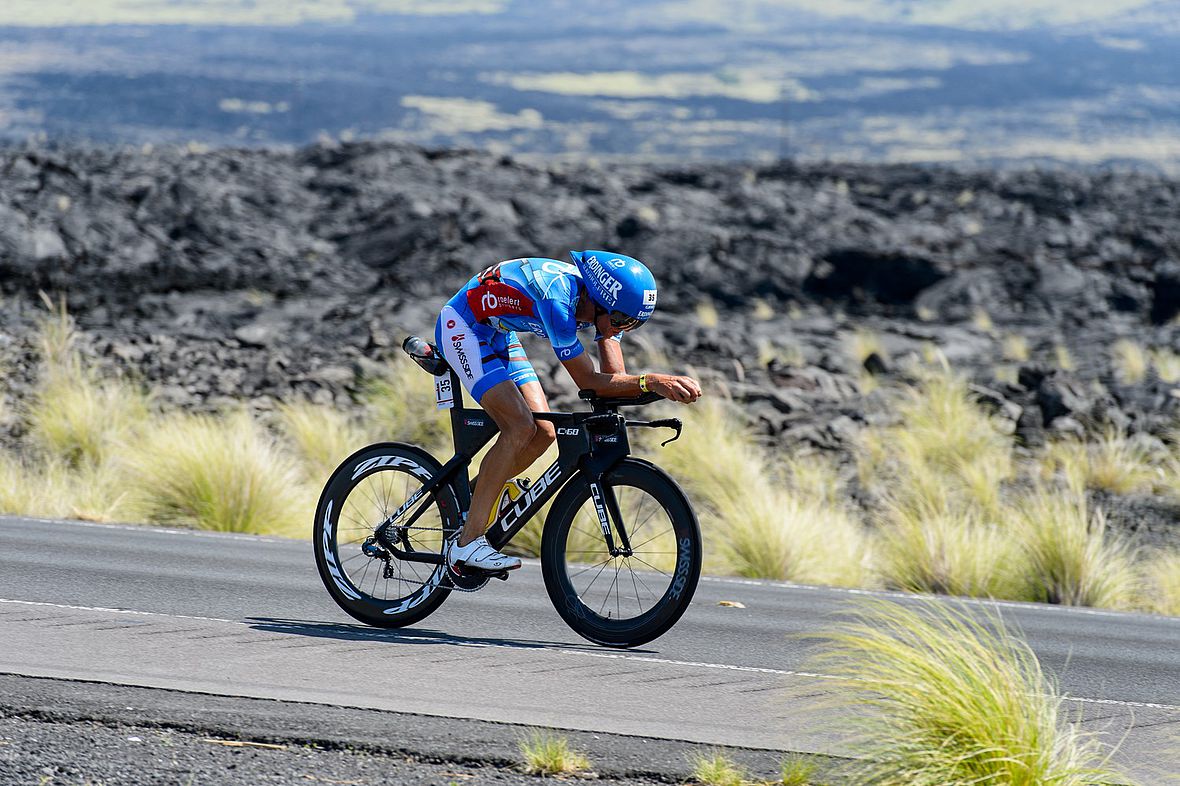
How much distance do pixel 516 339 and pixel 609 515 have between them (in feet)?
3.25

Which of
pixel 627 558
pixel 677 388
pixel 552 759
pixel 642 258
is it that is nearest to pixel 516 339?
pixel 677 388

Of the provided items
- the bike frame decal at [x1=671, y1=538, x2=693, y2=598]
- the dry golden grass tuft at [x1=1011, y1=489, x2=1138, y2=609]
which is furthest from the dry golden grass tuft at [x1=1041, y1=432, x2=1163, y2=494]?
the bike frame decal at [x1=671, y1=538, x2=693, y2=598]

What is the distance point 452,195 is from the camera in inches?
1485

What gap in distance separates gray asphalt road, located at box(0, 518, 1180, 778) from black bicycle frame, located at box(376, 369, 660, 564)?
2.17 feet

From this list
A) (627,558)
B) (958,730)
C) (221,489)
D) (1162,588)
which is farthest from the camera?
(221,489)

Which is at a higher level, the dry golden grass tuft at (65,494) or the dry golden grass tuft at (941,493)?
the dry golden grass tuft at (65,494)

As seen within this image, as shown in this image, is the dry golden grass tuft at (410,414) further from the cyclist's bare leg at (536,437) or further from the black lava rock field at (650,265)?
the cyclist's bare leg at (536,437)

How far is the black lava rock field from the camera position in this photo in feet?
70.4

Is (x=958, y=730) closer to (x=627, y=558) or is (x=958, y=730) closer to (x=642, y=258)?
(x=627, y=558)

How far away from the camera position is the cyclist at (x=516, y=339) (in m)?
6.75

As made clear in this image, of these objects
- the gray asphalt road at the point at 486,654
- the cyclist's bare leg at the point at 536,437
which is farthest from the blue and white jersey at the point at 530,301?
the gray asphalt road at the point at 486,654

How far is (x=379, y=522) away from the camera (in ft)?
25.0

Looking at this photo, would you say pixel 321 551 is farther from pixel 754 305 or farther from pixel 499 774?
pixel 754 305

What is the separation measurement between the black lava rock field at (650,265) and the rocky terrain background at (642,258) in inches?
3.3
